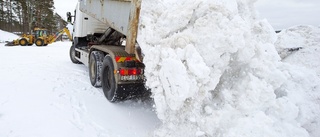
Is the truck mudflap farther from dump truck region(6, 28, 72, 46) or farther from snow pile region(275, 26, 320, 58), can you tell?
dump truck region(6, 28, 72, 46)

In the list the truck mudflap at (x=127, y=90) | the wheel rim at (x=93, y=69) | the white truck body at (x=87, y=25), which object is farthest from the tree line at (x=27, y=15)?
the truck mudflap at (x=127, y=90)

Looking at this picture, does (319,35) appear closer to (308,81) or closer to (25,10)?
(308,81)

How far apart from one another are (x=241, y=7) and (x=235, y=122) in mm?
1563

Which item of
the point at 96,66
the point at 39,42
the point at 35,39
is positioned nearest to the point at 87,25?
the point at 96,66

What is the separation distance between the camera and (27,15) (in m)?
38.3

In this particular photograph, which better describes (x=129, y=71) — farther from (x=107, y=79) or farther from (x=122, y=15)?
(x=107, y=79)

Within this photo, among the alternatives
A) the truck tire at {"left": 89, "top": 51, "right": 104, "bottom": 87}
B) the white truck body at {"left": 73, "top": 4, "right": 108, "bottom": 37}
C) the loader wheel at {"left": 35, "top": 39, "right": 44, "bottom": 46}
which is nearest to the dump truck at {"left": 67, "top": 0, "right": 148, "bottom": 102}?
the truck tire at {"left": 89, "top": 51, "right": 104, "bottom": 87}

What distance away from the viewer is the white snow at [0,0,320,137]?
8.52 ft

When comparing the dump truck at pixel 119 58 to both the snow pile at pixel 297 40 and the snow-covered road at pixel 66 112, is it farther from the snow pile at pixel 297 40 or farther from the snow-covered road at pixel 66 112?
the snow pile at pixel 297 40

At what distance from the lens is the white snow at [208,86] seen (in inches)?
102

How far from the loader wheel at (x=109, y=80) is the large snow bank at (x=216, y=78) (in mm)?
1337

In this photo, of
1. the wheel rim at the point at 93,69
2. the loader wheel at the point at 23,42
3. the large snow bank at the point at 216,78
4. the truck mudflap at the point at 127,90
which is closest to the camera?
the large snow bank at the point at 216,78

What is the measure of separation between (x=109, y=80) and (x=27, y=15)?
132 ft

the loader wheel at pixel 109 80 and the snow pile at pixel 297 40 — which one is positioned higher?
the snow pile at pixel 297 40
